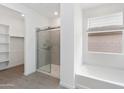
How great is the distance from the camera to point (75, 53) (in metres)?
2.07

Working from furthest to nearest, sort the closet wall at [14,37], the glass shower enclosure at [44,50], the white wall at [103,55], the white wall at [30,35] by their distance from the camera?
1. the closet wall at [14,37]
2. the glass shower enclosure at [44,50]
3. the white wall at [30,35]
4. the white wall at [103,55]

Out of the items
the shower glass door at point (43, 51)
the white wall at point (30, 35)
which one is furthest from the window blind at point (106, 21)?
the white wall at point (30, 35)

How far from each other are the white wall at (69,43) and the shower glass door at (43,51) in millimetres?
1374

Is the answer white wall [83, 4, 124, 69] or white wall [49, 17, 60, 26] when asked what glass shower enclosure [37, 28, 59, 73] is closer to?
white wall [49, 17, 60, 26]

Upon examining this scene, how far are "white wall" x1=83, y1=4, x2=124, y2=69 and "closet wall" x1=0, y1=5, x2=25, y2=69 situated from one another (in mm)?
2855

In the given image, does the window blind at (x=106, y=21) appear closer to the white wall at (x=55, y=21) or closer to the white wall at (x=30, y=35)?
the white wall at (x=55, y=21)

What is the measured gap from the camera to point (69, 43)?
210 cm

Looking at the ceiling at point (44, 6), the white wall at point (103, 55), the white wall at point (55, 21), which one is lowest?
the white wall at point (103, 55)

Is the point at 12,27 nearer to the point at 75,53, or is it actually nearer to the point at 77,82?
the point at 75,53

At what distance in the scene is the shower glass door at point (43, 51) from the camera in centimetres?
348

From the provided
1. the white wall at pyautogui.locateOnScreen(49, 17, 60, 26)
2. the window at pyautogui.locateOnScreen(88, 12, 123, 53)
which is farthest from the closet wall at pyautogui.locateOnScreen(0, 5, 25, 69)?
the window at pyautogui.locateOnScreen(88, 12, 123, 53)

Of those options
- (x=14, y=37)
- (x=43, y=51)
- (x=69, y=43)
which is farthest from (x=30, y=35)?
(x=69, y=43)

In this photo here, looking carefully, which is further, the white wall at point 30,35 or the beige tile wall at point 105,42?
the white wall at point 30,35

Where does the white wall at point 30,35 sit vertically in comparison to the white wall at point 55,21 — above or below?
below
